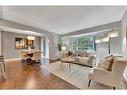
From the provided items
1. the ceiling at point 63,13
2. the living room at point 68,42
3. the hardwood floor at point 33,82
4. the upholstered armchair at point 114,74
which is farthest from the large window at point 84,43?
the upholstered armchair at point 114,74

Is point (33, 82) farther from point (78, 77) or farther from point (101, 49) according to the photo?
point (101, 49)

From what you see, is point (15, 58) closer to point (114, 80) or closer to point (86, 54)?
point (86, 54)

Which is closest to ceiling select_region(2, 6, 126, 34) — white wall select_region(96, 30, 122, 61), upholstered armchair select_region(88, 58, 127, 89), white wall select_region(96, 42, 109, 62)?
white wall select_region(96, 30, 122, 61)

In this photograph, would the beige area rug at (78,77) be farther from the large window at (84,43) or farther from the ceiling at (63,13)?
the large window at (84,43)

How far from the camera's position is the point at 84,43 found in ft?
32.5

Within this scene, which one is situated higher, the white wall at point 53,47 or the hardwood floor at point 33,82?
the white wall at point 53,47

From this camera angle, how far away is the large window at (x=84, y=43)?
30.6 feet

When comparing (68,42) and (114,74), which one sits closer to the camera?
(114,74)

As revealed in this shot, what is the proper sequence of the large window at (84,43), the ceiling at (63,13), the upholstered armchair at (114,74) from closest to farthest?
the upholstered armchair at (114,74) → the ceiling at (63,13) → the large window at (84,43)

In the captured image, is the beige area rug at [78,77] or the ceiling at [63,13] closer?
the beige area rug at [78,77]

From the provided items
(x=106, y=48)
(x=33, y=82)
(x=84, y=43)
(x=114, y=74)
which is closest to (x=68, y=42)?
(x=84, y=43)

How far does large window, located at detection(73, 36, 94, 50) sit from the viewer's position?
933 centimetres
